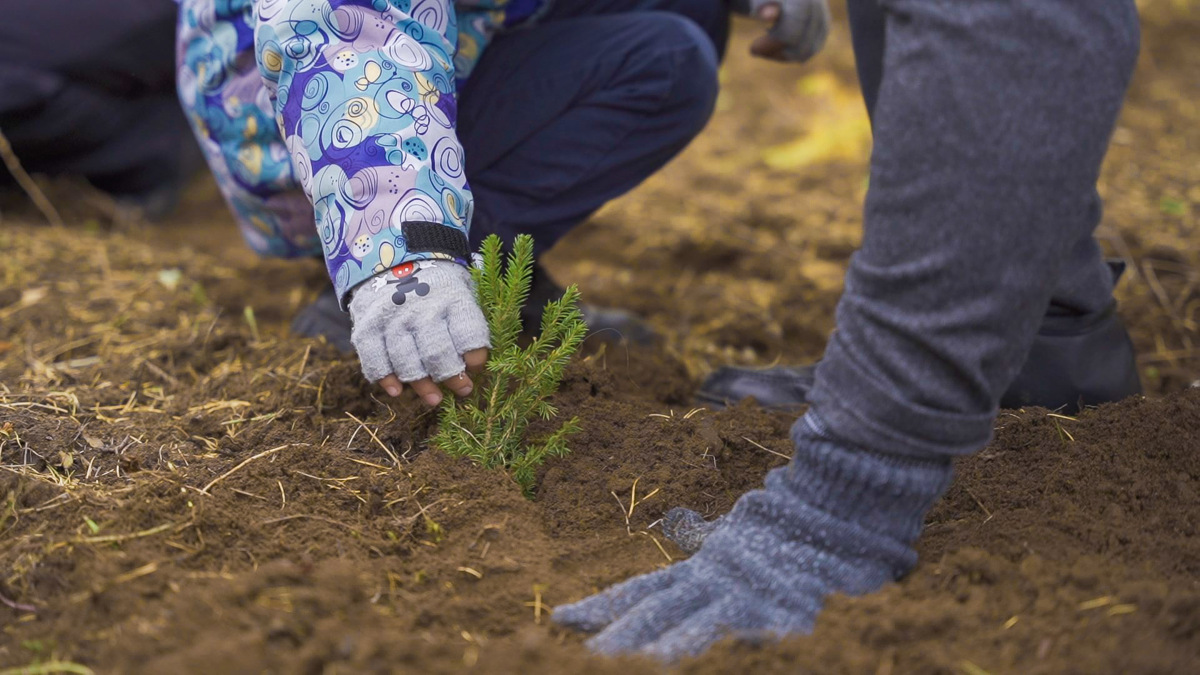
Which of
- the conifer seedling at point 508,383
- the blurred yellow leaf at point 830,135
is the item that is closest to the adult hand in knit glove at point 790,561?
the conifer seedling at point 508,383

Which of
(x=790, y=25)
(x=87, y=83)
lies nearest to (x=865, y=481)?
(x=790, y=25)

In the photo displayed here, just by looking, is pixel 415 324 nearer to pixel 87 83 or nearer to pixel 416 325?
pixel 416 325

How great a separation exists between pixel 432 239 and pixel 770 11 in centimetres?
154

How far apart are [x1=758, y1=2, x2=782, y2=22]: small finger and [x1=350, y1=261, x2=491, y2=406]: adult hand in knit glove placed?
154 cm

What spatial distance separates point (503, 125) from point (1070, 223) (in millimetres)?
1495

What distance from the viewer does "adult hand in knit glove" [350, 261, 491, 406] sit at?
1611 millimetres

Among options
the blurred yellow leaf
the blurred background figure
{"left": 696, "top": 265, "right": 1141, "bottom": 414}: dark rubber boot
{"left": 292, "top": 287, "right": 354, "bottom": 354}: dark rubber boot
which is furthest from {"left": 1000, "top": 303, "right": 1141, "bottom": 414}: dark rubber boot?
the blurred background figure

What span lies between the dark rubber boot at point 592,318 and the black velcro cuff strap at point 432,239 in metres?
0.85

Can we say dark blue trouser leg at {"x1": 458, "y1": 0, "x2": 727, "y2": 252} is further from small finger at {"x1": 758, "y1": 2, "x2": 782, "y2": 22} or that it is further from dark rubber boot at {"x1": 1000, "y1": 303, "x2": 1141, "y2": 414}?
dark rubber boot at {"x1": 1000, "y1": 303, "x2": 1141, "y2": 414}

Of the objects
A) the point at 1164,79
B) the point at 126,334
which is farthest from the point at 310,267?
the point at 1164,79

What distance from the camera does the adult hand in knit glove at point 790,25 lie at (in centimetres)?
276

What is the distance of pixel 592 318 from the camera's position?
2.81m

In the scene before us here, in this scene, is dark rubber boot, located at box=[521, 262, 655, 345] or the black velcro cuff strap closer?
the black velcro cuff strap

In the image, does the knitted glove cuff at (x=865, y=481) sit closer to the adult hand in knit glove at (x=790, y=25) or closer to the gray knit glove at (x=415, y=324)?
the gray knit glove at (x=415, y=324)
